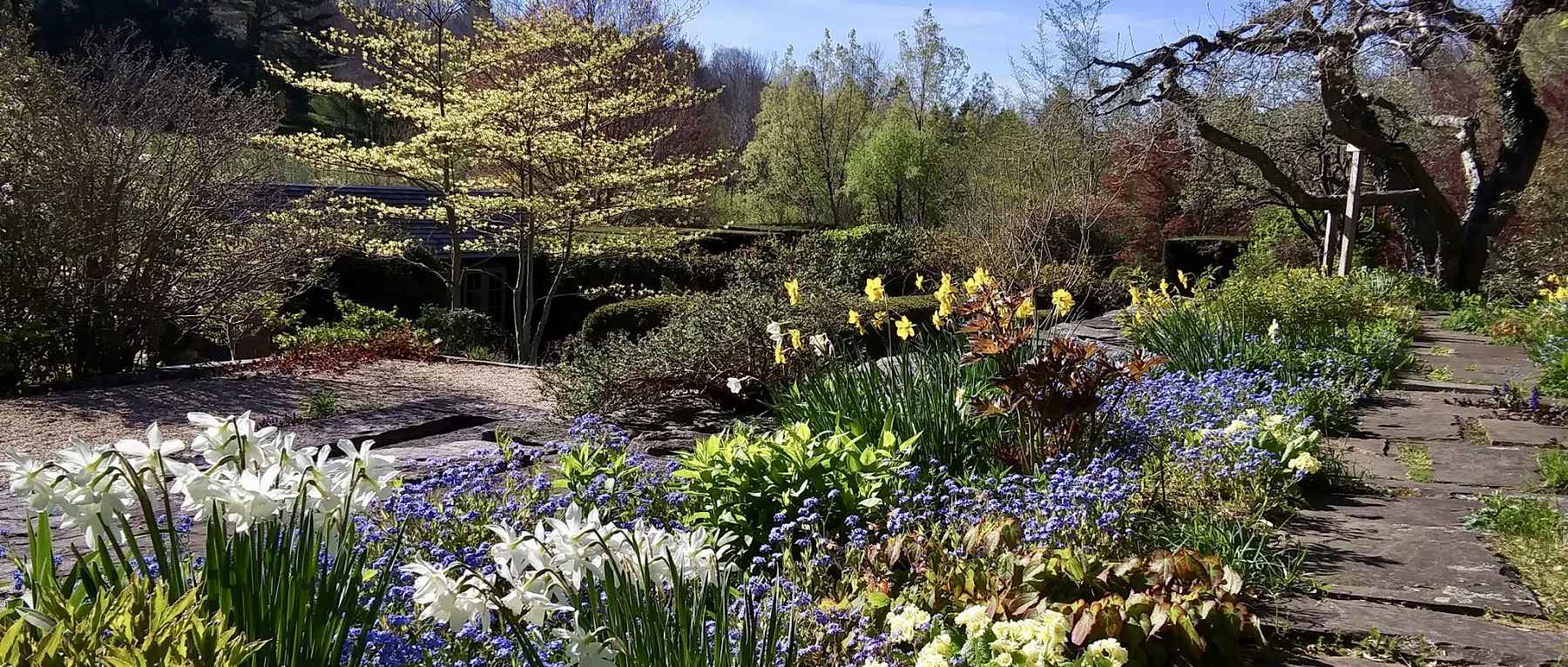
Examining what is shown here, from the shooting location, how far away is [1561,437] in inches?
183

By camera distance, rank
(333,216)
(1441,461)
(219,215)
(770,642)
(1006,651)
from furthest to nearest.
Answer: (333,216) → (219,215) → (1441,461) → (1006,651) → (770,642)

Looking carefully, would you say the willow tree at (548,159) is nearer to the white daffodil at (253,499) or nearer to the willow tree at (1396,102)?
the willow tree at (1396,102)

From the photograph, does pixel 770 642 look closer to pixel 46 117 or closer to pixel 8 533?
pixel 8 533

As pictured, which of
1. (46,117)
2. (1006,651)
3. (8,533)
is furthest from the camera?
(46,117)

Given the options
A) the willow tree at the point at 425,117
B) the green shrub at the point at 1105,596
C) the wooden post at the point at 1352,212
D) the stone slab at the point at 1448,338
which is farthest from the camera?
the wooden post at the point at 1352,212

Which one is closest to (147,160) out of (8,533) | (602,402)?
(602,402)

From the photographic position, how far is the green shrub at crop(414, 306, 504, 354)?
10773 millimetres

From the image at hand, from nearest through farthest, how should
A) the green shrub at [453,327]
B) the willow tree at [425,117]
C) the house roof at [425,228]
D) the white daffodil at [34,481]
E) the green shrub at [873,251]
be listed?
the white daffodil at [34,481] < the willow tree at [425,117] < the green shrub at [453,327] < the house roof at [425,228] < the green shrub at [873,251]

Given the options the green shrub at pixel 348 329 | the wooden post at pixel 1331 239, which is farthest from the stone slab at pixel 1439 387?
the green shrub at pixel 348 329

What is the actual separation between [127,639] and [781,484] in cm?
201

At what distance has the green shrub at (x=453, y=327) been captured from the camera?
10773 mm

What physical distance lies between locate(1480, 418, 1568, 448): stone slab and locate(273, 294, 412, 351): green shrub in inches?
336

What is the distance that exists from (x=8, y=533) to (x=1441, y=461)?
5.10m

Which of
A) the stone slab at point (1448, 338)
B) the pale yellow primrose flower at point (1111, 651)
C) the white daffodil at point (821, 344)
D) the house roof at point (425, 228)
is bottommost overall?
the pale yellow primrose flower at point (1111, 651)
